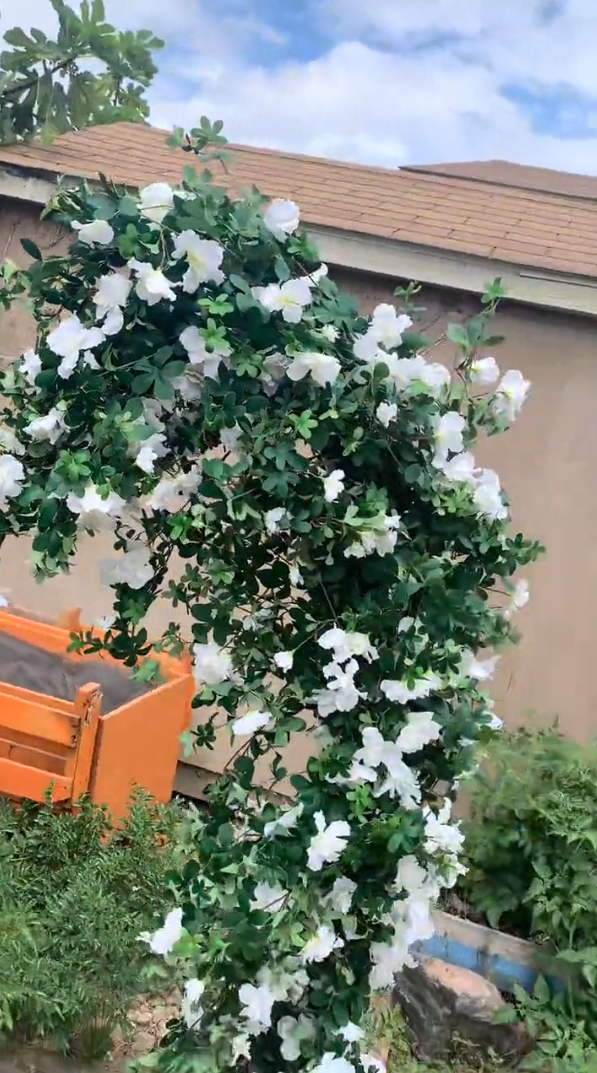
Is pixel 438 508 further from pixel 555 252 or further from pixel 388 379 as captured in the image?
pixel 555 252

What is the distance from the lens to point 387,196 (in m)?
3.93

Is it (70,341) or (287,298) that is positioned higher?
(287,298)

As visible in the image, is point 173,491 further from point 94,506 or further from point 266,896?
point 266,896

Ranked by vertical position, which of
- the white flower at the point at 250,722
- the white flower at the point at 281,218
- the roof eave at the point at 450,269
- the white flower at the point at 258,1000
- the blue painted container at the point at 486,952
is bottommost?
the white flower at the point at 258,1000

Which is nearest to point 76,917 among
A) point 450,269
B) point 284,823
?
point 284,823

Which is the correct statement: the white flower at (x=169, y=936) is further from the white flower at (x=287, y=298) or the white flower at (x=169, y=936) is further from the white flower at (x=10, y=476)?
the white flower at (x=287, y=298)

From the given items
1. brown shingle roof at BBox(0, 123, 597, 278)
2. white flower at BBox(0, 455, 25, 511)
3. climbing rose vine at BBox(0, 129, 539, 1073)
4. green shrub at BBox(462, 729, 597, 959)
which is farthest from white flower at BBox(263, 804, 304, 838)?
brown shingle roof at BBox(0, 123, 597, 278)

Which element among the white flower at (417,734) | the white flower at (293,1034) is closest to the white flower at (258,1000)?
the white flower at (293,1034)

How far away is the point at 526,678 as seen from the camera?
11.6 feet

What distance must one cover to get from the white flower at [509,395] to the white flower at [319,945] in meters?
1.00

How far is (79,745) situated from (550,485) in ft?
7.13

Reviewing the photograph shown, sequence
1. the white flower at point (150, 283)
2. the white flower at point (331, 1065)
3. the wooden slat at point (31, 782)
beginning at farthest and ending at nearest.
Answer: the wooden slat at point (31, 782) → the white flower at point (331, 1065) → the white flower at point (150, 283)

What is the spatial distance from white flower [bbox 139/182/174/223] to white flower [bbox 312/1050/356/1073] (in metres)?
1.53

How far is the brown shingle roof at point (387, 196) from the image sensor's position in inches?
133
